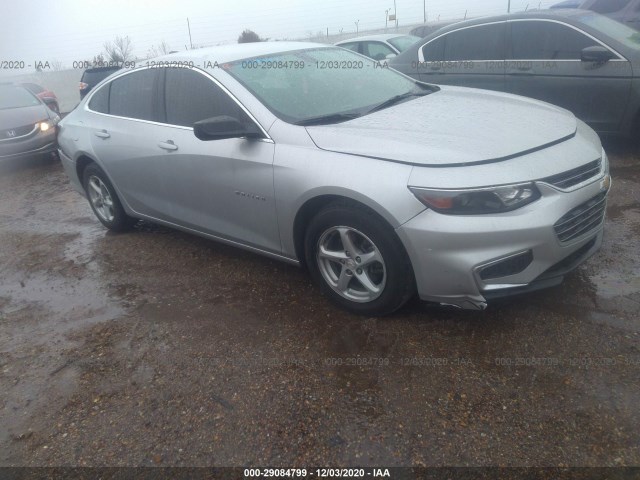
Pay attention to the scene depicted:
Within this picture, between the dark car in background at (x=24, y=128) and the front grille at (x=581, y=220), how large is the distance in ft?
28.6

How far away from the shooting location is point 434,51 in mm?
6984

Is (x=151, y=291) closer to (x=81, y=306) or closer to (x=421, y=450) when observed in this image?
(x=81, y=306)

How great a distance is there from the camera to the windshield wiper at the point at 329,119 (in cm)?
343

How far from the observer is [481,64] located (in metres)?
6.57

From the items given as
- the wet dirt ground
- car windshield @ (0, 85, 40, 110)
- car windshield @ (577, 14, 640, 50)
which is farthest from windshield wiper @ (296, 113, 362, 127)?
car windshield @ (0, 85, 40, 110)

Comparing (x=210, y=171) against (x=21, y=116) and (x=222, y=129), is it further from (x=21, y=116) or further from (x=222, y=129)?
(x=21, y=116)

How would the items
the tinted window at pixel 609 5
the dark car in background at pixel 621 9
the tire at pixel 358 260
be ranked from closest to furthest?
1. the tire at pixel 358 260
2. the dark car in background at pixel 621 9
3. the tinted window at pixel 609 5

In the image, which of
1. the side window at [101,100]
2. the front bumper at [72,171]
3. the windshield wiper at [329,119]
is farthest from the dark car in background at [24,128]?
the windshield wiper at [329,119]

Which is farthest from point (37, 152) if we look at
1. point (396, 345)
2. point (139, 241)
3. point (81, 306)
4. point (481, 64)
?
point (396, 345)

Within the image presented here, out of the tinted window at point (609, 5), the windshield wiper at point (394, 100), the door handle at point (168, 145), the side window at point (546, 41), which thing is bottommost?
the door handle at point (168, 145)

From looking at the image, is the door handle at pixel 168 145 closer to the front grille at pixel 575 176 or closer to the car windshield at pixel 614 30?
the front grille at pixel 575 176

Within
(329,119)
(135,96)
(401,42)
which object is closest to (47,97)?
(401,42)

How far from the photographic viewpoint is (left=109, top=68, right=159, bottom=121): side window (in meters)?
4.38

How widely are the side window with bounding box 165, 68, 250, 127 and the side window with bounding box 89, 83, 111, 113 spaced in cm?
97
